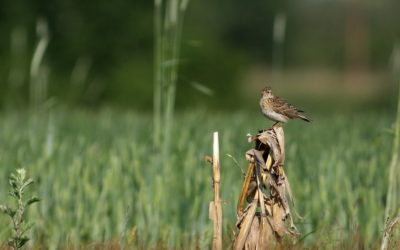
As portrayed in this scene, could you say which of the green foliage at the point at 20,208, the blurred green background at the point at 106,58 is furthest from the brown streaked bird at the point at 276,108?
the blurred green background at the point at 106,58

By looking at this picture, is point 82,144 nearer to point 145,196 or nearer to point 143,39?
point 145,196

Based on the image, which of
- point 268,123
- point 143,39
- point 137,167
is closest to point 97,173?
point 137,167

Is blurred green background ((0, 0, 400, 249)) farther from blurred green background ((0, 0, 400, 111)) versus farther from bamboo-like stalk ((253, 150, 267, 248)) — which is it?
bamboo-like stalk ((253, 150, 267, 248))

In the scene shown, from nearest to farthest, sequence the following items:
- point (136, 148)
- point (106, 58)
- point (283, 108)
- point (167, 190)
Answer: point (283, 108), point (167, 190), point (136, 148), point (106, 58)

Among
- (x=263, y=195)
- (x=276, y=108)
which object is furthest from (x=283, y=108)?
(x=263, y=195)

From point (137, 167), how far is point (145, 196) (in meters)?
0.40

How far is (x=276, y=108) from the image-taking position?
399cm

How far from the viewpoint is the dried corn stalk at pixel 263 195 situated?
3.19m

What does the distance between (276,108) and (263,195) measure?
2.74 ft

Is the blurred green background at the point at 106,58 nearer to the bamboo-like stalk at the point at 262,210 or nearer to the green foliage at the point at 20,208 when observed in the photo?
the bamboo-like stalk at the point at 262,210

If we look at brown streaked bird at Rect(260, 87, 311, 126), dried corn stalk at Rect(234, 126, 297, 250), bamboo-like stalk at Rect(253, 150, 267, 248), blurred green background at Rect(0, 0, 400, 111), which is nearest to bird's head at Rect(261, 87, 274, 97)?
brown streaked bird at Rect(260, 87, 311, 126)

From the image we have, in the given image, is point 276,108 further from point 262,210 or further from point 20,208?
point 20,208

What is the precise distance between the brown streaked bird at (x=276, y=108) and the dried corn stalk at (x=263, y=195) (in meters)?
0.61

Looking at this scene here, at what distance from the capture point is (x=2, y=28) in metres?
22.4
